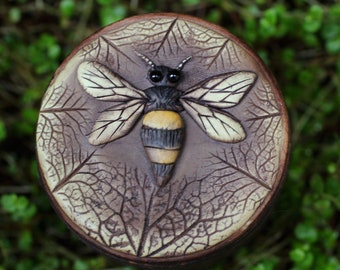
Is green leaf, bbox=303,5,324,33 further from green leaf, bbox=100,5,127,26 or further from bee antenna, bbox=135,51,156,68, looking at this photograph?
bee antenna, bbox=135,51,156,68

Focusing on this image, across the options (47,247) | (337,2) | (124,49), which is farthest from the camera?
(337,2)

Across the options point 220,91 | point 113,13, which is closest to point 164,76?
point 220,91

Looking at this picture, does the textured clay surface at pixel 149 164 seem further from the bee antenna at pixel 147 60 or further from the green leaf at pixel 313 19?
the green leaf at pixel 313 19

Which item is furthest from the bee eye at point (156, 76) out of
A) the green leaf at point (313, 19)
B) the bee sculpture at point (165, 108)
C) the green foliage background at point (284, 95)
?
the green leaf at point (313, 19)

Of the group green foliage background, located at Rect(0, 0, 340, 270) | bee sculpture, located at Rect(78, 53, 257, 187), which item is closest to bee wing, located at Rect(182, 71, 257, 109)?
bee sculpture, located at Rect(78, 53, 257, 187)

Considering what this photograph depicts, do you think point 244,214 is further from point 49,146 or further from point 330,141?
point 330,141

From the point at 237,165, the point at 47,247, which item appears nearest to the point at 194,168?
the point at 237,165

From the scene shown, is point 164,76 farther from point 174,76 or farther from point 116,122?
point 116,122
